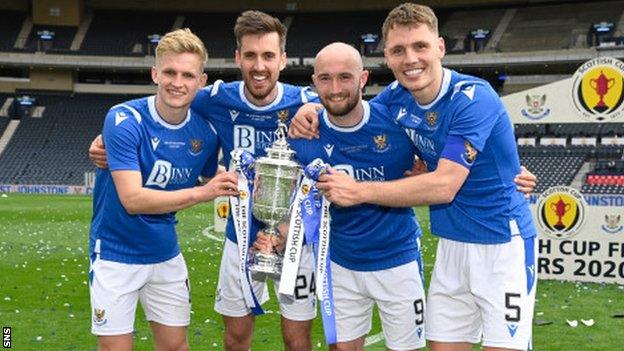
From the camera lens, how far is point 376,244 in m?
4.66

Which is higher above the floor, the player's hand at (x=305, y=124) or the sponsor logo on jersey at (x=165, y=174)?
the player's hand at (x=305, y=124)

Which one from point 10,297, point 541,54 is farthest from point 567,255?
point 541,54

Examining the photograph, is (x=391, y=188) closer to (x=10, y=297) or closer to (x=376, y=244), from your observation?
(x=376, y=244)

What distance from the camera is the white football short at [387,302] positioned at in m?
4.66

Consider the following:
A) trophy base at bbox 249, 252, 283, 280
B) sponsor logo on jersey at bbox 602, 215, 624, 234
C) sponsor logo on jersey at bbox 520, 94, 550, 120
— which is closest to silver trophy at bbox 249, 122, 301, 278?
trophy base at bbox 249, 252, 283, 280

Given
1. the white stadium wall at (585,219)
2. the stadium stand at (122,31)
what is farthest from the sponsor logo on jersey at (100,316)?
the stadium stand at (122,31)

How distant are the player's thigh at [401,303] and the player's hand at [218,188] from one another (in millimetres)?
1017

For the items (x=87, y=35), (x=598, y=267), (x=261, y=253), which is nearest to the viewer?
(x=261, y=253)

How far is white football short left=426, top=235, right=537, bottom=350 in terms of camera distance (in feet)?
13.3

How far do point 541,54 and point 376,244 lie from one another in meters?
37.2

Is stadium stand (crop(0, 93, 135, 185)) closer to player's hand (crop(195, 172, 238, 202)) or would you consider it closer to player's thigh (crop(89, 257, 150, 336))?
player's thigh (crop(89, 257, 150, 336))

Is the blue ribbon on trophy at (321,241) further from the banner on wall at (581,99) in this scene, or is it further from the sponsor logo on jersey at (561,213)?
the banner on wall at (581,99)

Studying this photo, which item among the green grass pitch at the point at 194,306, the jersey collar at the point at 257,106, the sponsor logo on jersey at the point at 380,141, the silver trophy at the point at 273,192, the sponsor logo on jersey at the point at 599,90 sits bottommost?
the green grass pitch at the point at 194,306

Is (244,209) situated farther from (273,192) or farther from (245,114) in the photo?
(245,114)
